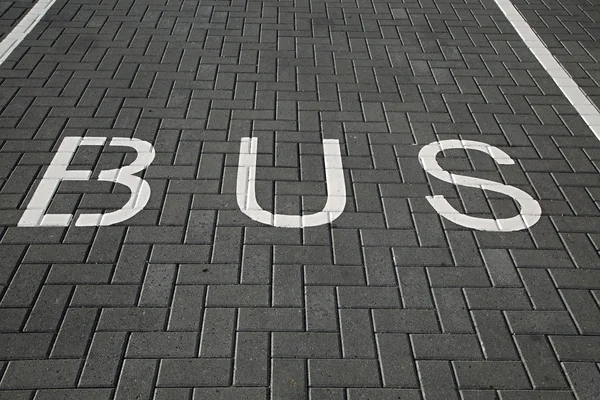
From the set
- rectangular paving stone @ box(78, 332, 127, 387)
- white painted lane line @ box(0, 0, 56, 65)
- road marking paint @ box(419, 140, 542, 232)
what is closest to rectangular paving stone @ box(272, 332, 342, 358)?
rectangular paving stone @ box(78, 332, 127, 387)

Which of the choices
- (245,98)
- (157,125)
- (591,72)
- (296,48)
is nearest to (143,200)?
(157,125)

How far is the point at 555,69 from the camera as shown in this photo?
650 centimetres

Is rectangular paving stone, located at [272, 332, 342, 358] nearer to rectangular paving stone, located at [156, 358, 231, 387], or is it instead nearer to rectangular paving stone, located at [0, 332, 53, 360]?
rectangular paving stone, located at [156, 358, 231, 387]

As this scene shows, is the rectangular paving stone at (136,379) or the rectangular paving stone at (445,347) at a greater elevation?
the rectangular paving stone at (445,347)

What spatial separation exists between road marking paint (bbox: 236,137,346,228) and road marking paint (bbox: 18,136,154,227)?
0.72 meters

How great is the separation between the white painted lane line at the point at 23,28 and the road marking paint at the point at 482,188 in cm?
433

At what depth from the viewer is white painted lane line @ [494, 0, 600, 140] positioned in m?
5.80

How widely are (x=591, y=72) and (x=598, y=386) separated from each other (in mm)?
4054

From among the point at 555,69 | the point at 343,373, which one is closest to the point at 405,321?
the point at 343,373

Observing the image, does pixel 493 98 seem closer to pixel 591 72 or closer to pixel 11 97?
pixel 591 72

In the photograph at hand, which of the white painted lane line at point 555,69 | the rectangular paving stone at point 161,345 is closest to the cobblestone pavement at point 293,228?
the rectangular paving stone at point 161,345

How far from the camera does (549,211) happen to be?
4645 millimetres

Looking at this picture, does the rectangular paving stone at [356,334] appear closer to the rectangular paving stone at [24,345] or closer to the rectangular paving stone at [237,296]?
the rectangular paving stone at [237,296]

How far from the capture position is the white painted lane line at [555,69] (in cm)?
580
